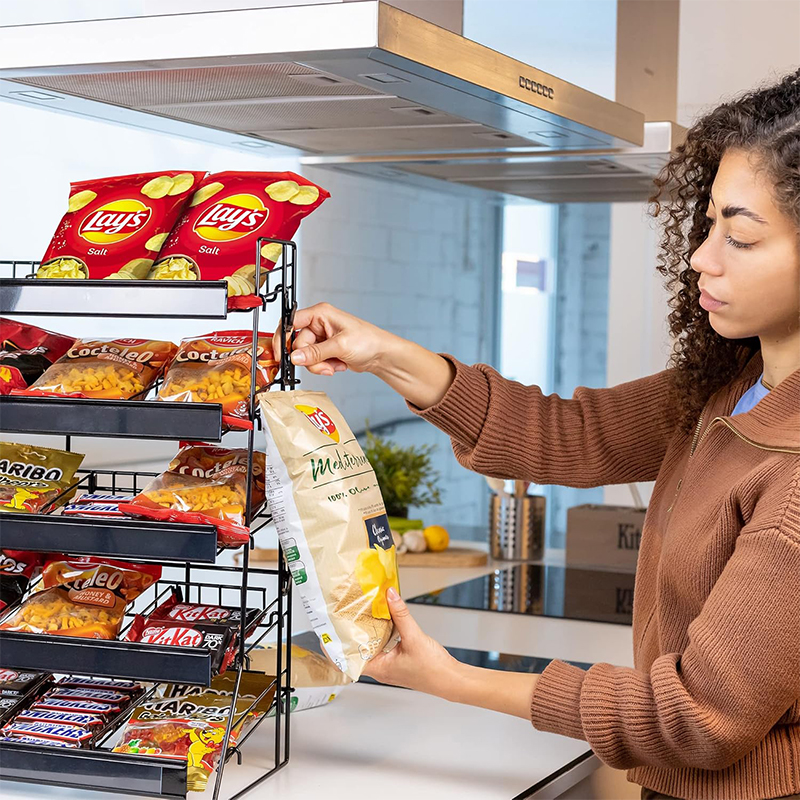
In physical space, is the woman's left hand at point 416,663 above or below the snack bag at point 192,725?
above

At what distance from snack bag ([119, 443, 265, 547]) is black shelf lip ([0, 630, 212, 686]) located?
11 cm

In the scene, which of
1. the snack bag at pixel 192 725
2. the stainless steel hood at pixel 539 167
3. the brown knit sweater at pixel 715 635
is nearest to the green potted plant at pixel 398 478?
the stainless steel hood at pixel 539 167

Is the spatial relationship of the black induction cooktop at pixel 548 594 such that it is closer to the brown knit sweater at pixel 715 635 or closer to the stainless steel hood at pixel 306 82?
the brown knit sweater at pixel 715 635

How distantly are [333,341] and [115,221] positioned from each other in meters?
0.27

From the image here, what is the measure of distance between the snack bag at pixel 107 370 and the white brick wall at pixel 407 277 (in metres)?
1.53

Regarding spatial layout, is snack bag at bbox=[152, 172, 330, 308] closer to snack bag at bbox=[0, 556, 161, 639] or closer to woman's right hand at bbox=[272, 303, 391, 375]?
woman's right hand at bbox=[272, 303, 391, 375]

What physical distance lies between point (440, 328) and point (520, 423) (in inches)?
114

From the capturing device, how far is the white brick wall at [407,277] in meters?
3.18

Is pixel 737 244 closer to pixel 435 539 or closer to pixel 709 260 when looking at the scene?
pixel 709 260

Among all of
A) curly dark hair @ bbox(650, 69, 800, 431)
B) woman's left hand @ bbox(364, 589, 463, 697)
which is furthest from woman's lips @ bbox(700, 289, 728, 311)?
woman's left hand @ bbox(364, 589, 463, 697)

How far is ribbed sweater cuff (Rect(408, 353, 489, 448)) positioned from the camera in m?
1.37

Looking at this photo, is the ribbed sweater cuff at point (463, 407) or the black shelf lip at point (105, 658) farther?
the ribbed sweater cuff at point (463, 407)

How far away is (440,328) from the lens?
4.31m

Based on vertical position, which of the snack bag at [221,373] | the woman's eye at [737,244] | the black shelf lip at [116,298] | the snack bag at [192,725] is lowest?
the snack bag at [192,725]
